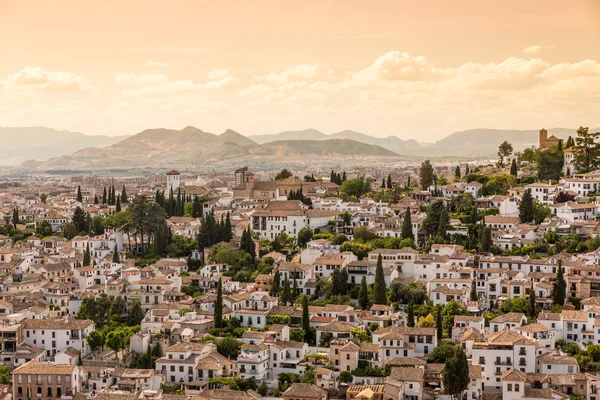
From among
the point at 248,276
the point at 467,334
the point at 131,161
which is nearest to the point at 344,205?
the point at 248,276

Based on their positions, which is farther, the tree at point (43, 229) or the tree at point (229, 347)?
the tree at point (43, 229)

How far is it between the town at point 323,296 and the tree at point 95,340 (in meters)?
0.05

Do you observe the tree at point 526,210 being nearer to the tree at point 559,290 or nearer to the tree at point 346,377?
the tree at point 559,290

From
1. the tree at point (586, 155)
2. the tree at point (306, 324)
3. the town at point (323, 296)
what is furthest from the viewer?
the tree at point (586, 155)

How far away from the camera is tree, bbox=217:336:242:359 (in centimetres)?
2052

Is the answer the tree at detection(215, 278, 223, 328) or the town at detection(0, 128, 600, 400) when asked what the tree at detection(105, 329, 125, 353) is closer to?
the town at detection(0, 128, 600, 400)

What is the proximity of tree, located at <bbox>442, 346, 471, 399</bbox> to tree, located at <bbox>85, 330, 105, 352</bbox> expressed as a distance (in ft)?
26.9

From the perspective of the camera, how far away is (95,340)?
21234 millimetres

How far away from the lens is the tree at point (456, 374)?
1770 centimetres

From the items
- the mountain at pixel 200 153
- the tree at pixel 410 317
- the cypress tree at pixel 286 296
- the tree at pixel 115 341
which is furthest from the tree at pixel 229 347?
the mountain at pixel 200 153

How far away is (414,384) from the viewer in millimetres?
18094

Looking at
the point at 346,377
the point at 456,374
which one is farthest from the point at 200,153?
the point at 456,374

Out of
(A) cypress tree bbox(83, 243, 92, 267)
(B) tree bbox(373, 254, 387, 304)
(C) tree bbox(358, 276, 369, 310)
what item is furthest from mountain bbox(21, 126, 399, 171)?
(B) tree bbox(373, 254, 387, 304)

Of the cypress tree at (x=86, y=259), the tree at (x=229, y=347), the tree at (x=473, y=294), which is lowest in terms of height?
the tree at (x=229, y=347)
